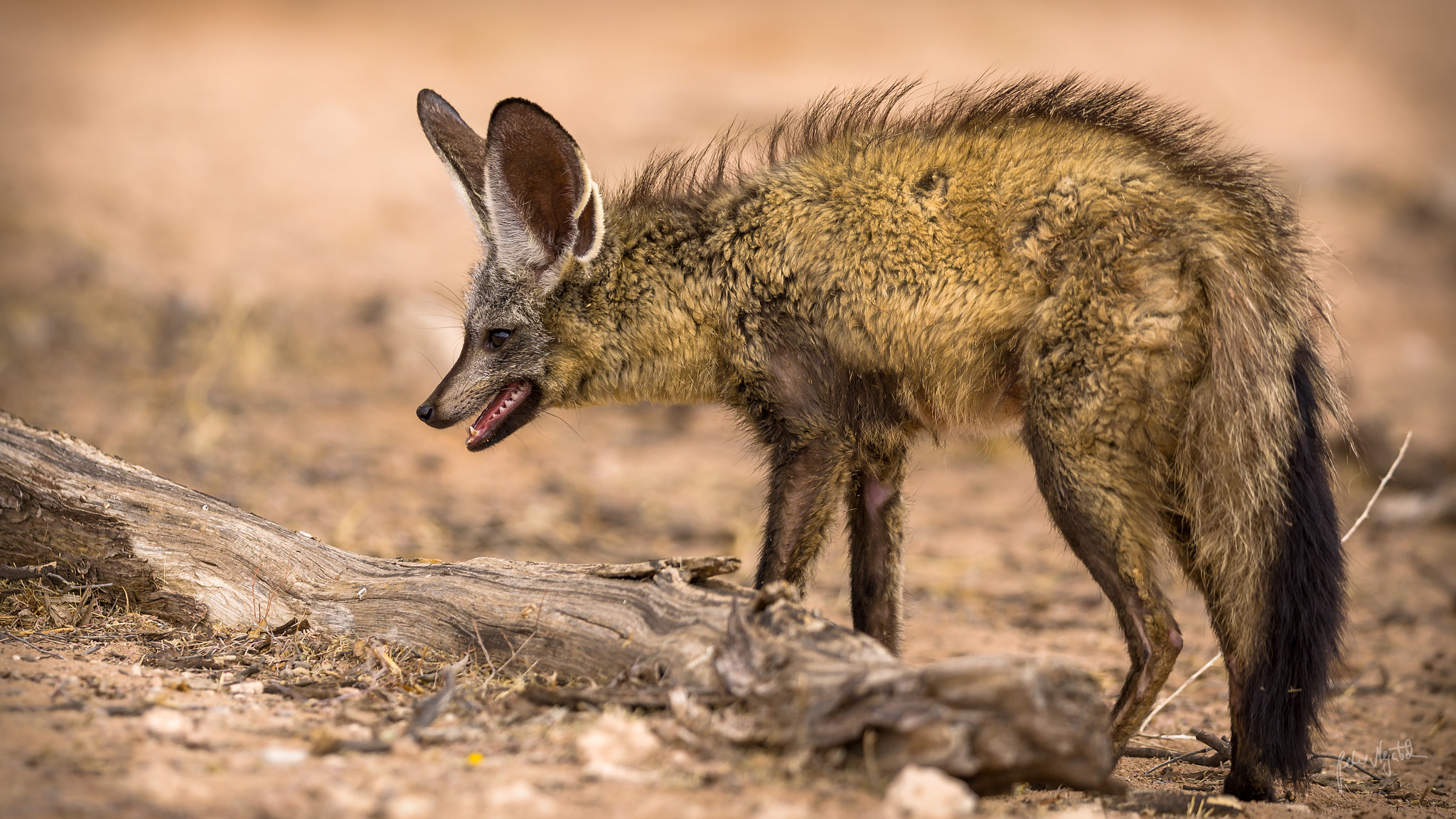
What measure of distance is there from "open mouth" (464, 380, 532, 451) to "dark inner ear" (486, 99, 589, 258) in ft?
1.98

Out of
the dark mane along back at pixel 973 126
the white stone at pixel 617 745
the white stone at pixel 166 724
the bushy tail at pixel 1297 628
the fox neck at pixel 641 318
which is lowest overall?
the white stone at pixel 166 724

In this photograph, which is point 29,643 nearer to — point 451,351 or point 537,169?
point 537,169

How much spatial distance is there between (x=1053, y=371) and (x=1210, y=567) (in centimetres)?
91

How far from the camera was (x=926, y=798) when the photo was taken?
2.52 metres

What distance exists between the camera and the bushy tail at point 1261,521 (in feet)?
11.8

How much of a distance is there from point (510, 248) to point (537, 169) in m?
0.37

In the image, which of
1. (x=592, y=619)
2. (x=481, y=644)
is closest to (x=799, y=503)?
(x=592, y=619)

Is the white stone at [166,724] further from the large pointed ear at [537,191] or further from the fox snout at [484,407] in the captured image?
the large pointed ear at [537,191]

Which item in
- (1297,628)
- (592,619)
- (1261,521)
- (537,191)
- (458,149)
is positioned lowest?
(592,619)

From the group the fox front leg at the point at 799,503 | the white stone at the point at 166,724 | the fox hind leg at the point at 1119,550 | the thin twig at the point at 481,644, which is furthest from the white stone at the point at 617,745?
the fox hind leg at the point at 1119,550

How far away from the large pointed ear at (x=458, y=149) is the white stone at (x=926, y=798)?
3.05 m

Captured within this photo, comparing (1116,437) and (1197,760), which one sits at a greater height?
(1116,437)

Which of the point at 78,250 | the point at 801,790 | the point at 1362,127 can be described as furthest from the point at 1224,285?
the point at 1362,127

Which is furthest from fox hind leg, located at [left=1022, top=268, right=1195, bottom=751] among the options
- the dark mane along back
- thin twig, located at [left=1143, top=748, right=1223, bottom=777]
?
the dark mane along back
